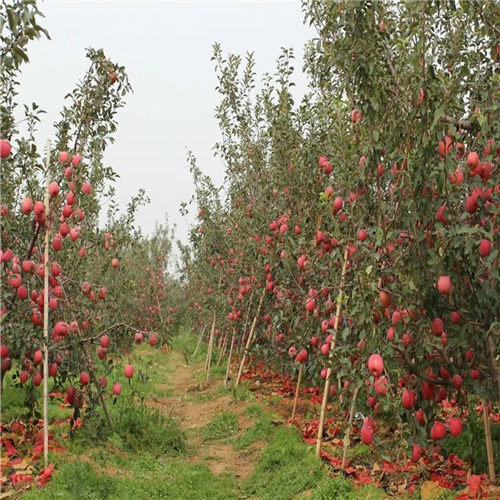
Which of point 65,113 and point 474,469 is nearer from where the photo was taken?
point 474,469

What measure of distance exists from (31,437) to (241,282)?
4.58 m

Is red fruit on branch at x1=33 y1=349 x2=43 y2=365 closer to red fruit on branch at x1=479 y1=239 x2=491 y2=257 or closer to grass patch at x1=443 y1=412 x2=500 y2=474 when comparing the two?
grass patch at x1=443 y1=412 x2=500 y2=474

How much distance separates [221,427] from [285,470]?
2.54m

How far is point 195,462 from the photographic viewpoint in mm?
6734

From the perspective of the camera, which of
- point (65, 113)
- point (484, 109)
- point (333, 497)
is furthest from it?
point (65, 113)

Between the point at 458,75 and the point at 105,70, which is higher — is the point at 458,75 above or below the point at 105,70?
below

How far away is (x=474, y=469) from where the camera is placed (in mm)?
4789

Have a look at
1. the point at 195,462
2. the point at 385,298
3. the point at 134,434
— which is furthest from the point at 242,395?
the point at 385,298

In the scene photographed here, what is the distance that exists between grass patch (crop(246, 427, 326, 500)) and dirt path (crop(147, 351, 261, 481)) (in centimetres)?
31

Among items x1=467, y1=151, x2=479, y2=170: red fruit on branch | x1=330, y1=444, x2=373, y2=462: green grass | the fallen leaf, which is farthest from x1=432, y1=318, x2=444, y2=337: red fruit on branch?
x1=330, y1=444, x2=373, y2=462: green grass

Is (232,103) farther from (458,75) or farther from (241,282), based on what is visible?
(458,75)

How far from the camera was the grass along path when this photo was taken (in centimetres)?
497

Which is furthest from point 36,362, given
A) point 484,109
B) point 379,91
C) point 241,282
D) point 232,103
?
point 232,103

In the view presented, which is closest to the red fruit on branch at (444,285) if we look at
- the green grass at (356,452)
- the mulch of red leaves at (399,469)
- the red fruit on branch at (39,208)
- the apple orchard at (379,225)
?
the apple orchard at (379,225)
